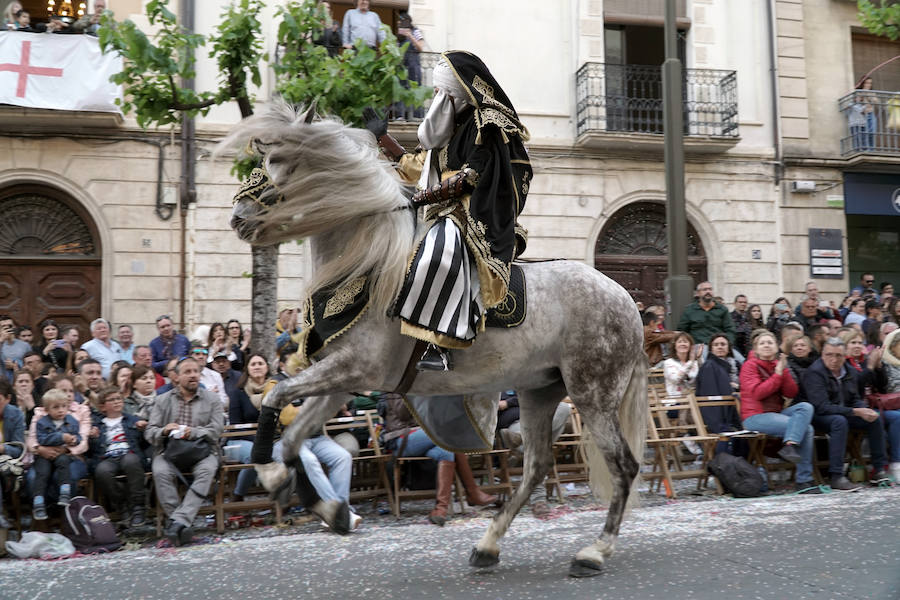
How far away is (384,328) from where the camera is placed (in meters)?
4.13

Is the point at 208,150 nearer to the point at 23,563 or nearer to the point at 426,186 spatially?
the point at 23,563

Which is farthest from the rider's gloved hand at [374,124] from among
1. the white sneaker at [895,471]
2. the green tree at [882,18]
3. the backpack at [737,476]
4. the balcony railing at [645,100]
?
the green tree at [882,18]

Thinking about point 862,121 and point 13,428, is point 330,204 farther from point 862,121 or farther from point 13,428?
point 862,121

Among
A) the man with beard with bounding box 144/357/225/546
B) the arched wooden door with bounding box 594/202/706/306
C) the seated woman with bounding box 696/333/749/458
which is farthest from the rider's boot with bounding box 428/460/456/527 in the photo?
the arched wooden door with bounding box 594/202/706/306

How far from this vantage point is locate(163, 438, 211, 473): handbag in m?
6.56

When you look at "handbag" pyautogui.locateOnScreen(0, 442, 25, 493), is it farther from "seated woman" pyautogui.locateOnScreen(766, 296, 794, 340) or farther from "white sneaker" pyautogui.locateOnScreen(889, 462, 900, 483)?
"seated woman" pyautogui.locateOnScreen(766, 296, 794, 340)

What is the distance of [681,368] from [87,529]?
582 cm

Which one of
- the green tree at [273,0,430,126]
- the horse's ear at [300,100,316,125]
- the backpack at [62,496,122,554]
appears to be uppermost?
the green tree at [273,0,430,126]

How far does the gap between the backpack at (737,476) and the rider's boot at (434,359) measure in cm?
429

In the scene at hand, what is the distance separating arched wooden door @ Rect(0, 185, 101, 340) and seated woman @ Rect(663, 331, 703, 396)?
8799 mm

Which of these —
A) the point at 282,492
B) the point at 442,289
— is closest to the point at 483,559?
the point at 282,492

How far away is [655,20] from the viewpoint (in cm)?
1570

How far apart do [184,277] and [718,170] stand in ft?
30.7

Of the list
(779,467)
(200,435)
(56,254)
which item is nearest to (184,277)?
(56,254)
